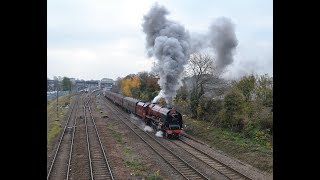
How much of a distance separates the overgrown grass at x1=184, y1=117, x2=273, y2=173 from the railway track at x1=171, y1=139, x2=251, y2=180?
1.71 metres

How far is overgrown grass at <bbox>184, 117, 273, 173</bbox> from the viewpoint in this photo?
1808cm

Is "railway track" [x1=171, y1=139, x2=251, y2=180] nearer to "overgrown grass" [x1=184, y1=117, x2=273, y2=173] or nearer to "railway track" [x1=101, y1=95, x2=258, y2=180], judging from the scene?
"railway track" [x1=101, y1=95, x2=258, y2=180]

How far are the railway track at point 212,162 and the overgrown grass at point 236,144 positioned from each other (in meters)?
1.71

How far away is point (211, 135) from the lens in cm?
2550

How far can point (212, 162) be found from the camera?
1795 cm

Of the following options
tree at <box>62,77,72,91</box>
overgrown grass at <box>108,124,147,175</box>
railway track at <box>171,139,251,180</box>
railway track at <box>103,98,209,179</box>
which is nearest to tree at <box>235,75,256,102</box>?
railway track at <box>171,139,251,180</box>

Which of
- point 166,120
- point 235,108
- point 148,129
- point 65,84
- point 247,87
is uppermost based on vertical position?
point 65,84

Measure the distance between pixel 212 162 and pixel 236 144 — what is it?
435cm

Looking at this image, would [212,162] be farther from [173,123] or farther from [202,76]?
[202,76]

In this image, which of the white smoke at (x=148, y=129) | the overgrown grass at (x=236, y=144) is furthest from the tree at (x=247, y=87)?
the white smoke at (x=148, y=129)

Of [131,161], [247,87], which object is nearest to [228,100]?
[247,87]
